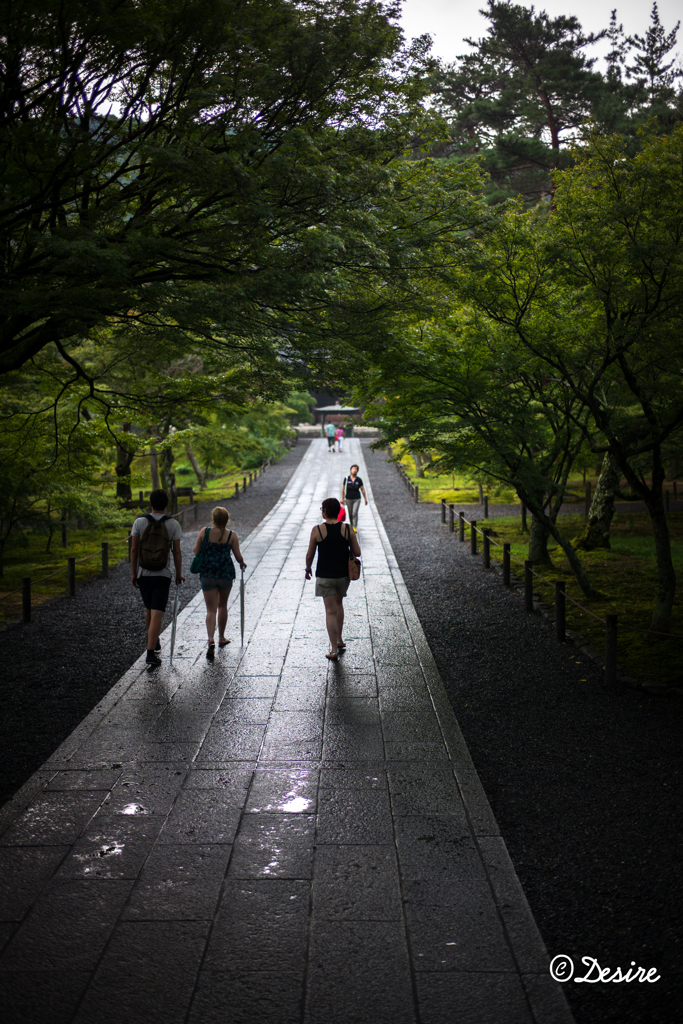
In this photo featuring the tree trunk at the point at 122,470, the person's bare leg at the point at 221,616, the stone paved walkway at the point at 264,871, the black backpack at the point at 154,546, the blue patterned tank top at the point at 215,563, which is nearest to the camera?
the stone paved walkway at the point at 264,871

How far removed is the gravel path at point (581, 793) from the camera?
3297 millimetres

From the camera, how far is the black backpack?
22.6 ft

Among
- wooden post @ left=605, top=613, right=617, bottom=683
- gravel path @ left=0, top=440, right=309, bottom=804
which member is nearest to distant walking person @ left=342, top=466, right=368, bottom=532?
gravel path @ left=0, top=440, right=309, bottom=804

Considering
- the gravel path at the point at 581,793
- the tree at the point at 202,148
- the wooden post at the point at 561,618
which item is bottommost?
the gravel path at the point at 581,793

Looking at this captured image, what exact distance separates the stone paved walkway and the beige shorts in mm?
990

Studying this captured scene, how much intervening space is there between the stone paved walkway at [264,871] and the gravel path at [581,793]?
246 millimetres

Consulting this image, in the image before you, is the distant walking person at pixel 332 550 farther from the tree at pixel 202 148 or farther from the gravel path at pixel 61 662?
the gravel path at pixel 61 662

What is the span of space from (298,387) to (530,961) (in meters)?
7.31

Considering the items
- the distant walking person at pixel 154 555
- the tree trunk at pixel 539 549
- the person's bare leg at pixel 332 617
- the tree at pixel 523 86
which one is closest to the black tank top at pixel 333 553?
the person's bare leg at pixel 332 617

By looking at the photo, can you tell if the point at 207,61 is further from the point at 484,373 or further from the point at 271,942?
the point at 271,942

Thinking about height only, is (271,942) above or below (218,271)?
below

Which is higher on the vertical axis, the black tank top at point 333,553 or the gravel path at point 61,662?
the black tank top at point 333,553

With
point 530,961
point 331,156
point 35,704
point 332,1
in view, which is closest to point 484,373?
point 331,156

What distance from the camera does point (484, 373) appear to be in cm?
977
